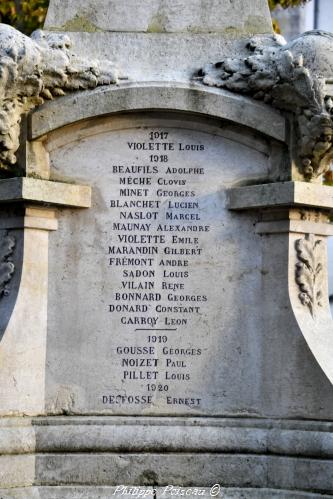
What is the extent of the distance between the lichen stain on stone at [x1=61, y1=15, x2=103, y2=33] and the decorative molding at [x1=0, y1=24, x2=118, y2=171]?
164mm

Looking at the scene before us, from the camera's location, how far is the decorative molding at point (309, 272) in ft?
44.4

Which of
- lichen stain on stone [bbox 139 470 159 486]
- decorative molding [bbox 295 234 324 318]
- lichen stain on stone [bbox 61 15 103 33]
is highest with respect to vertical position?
lichen stain on stone [bbox 61 15 103 33]

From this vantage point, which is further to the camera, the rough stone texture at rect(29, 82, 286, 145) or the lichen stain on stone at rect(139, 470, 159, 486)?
the rough stone texture at rect(29, 82, 286, 145)

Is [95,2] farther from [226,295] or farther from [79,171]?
[226,295]

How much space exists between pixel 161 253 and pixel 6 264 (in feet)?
3.94

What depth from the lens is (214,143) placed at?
13.8 m

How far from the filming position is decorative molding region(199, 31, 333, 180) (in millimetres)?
13398

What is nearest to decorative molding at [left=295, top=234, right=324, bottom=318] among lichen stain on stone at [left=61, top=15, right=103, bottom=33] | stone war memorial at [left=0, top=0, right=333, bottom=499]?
stone war memorial at [left=0, top=0, right=333, bottom=499]

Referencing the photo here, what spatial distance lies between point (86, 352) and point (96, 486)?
1.04 metres

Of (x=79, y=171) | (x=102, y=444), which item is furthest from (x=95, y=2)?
(x=102, y=444)

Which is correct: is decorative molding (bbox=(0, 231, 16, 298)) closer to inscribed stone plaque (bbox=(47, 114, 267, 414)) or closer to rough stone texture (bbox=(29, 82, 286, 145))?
inscribed stone plaque (bbox=(47, 114, 267, 414))
